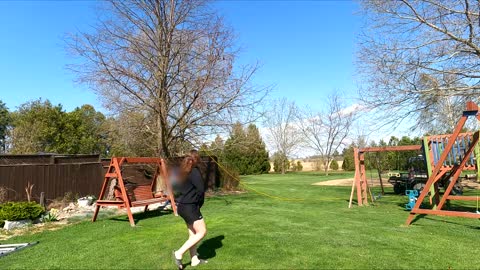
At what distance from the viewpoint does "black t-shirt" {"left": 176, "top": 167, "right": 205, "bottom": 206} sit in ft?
18.2

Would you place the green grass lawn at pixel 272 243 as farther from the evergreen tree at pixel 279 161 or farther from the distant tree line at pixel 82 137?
the evergreen tree at pixel 279 161

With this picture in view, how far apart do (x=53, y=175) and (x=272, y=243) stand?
408 inches

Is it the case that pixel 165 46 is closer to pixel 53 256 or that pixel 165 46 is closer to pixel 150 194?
pixel 150 194

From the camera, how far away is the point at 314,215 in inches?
411

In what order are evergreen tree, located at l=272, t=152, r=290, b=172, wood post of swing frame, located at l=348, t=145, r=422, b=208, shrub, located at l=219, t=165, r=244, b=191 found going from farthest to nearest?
evergreen tree, located at l=272, t=152, r=290, b=172, shrub, located at l=219, t=165, r=244, b=191, wood post of swing frame, located at l=348, t=145, r=422, b=208

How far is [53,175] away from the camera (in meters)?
14.0

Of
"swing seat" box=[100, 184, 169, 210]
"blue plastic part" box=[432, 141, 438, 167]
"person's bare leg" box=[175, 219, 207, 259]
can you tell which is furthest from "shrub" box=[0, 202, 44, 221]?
"blue plastic part" box=[432, 141, 438, 167]

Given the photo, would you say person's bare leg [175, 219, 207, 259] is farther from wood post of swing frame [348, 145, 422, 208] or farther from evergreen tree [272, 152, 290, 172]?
evergreen tree [272, 152, 290, 172]

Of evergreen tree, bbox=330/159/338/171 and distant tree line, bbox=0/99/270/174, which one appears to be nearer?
distant tree line, bbox=0/99/270/174

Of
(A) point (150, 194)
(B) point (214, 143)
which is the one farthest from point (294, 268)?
(B) point (214, 143)

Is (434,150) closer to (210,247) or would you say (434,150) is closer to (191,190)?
(210,247)

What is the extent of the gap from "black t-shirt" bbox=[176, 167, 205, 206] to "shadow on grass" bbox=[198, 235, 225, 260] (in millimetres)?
1150

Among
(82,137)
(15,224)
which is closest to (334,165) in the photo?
(82,137)

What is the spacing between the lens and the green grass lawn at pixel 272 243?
581 cm
